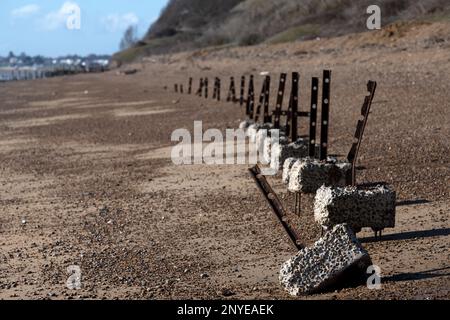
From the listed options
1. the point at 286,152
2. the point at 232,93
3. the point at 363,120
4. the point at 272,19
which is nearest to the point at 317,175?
the point at 363,120

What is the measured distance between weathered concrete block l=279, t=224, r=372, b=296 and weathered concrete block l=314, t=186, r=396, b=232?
1.09 meters

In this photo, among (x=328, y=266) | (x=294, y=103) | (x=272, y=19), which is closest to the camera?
(x=328, y=266)

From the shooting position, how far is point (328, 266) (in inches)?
266

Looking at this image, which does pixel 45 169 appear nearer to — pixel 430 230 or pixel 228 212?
pixel 228 212

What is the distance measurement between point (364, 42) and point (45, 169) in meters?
23.1

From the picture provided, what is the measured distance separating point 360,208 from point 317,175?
175 cm

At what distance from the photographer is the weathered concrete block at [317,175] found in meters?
9.69

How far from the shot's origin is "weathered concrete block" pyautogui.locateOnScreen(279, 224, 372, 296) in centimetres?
670

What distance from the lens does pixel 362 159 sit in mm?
12516

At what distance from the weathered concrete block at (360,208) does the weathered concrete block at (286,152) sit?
4.12m

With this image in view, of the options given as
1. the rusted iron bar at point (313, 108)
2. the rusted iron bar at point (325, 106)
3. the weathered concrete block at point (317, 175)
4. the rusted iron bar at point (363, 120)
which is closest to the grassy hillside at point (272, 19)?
the rusted iron bar at point (313, 108)

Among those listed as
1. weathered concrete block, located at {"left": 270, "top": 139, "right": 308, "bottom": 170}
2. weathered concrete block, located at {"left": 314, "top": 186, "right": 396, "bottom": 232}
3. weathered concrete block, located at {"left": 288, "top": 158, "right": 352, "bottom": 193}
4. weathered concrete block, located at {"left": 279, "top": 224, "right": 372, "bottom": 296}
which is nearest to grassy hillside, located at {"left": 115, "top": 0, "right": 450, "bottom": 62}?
weathered concrete block, located at {"left": 270, "top": 139, "right": 308, "bottom": 170}

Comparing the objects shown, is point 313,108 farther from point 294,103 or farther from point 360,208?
A: point 360,208

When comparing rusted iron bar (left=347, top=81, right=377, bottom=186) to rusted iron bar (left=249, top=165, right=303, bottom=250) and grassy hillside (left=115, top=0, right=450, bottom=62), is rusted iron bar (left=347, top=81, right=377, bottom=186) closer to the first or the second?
rusted iron bar (left=249, top=165, right=303, bottom=250)
